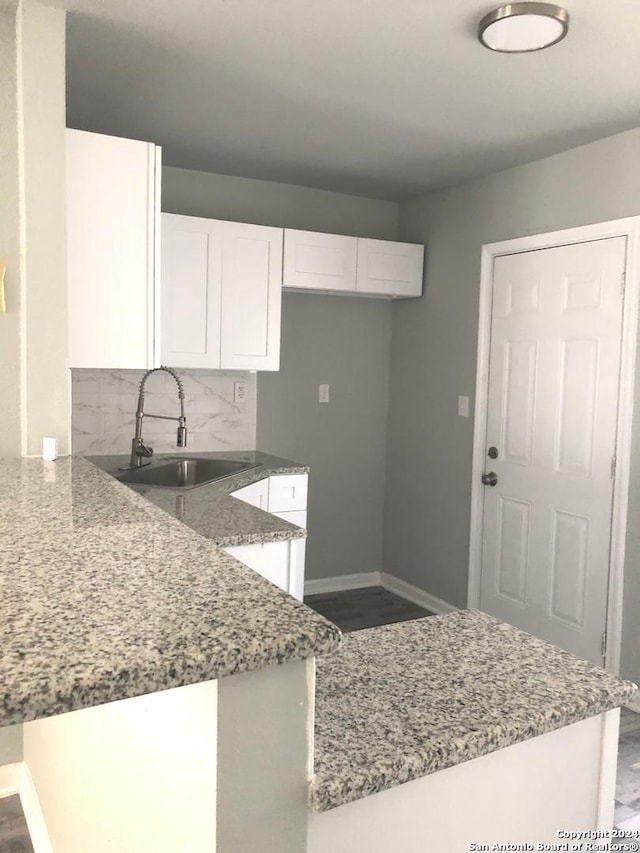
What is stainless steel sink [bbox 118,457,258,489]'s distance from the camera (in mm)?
3392

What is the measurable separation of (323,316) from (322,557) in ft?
4.79

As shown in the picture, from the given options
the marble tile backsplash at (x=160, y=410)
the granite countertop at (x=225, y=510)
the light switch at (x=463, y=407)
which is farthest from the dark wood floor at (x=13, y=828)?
the light switch at (x=463, y=407)

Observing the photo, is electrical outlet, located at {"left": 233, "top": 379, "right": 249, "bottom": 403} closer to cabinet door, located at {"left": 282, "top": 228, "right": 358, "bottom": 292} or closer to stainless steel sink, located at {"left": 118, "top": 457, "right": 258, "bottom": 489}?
stainless steel sink, located at {"left": 118, "top": 457, "right": 258, "bottom": 489}

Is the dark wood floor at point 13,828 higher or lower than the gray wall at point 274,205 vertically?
lower

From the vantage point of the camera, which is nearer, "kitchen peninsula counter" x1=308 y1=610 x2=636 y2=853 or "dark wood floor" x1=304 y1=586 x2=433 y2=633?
"kitchen peninsula counter" x1=308 y1=610 x2=636 y2=853

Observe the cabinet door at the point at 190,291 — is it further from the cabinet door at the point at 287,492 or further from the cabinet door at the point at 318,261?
the cabinet door at the point at 287,492

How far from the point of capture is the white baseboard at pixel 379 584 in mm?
4128

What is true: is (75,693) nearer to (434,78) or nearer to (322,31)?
(322,31)

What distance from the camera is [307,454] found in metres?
4.22

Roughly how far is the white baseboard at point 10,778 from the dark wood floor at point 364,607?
1.85 metres

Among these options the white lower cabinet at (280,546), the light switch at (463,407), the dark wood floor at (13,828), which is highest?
the light switch at (463,407)

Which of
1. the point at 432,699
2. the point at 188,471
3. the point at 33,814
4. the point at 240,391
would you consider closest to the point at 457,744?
the point at 432,699

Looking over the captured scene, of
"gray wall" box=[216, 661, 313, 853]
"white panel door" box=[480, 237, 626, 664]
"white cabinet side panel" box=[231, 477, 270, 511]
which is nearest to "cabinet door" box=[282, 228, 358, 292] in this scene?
"white panel door" box=[480, 237, 626, 664]

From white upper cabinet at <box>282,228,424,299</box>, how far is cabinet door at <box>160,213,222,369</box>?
43cm
